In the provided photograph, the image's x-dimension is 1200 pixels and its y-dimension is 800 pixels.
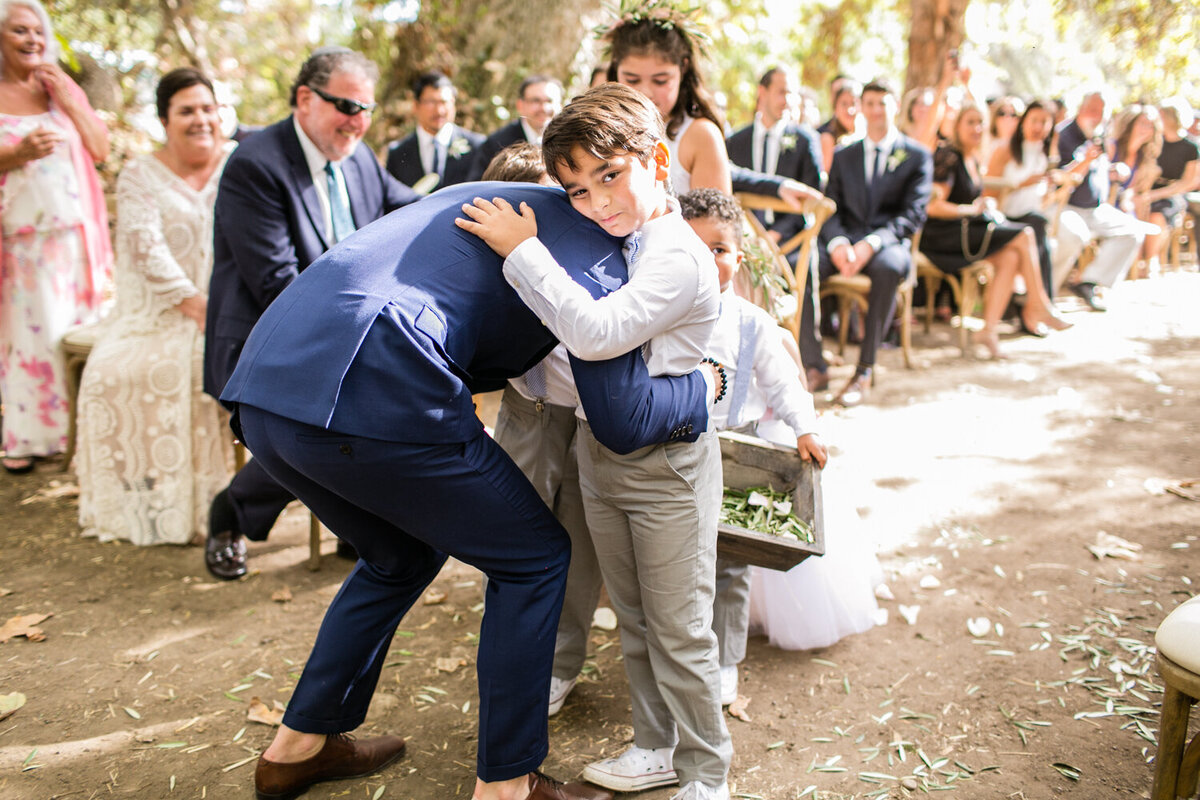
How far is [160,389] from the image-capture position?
4.09 meters

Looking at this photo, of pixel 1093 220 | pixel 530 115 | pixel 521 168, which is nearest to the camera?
pixel 521 168

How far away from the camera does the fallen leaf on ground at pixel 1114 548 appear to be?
3799mm

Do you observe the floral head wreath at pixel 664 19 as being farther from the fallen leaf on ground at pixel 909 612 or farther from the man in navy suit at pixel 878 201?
the man in navy suit at pixel 878 201

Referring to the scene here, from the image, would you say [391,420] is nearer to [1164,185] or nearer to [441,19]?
[441,19]

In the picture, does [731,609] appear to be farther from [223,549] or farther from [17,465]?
[17,465]

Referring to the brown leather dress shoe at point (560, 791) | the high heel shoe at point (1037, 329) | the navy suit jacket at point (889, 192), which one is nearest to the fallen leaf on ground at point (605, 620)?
the brown leather dress shoe at point (560, 791)

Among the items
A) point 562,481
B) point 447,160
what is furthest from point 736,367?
point 447,160

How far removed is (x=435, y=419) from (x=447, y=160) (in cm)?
478

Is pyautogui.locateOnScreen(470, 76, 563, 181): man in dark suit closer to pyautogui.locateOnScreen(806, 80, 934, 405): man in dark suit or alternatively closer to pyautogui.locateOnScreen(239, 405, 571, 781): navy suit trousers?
pyautogui.locateOnScreen(806, 80, 934, 405): man in dark suit

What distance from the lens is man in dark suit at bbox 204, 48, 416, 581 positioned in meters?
3.29

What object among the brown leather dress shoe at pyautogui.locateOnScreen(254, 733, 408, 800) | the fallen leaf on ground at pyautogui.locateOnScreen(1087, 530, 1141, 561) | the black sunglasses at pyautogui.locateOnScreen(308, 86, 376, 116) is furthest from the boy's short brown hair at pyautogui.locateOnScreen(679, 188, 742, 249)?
the fallen leaf on ground at pyautogui.locateOnScreen(1087, 530, 1141, 561)

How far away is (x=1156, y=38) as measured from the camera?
12680mm

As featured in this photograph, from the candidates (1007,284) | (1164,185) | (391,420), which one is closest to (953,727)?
(391,420)

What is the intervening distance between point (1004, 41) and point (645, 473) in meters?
26.3
